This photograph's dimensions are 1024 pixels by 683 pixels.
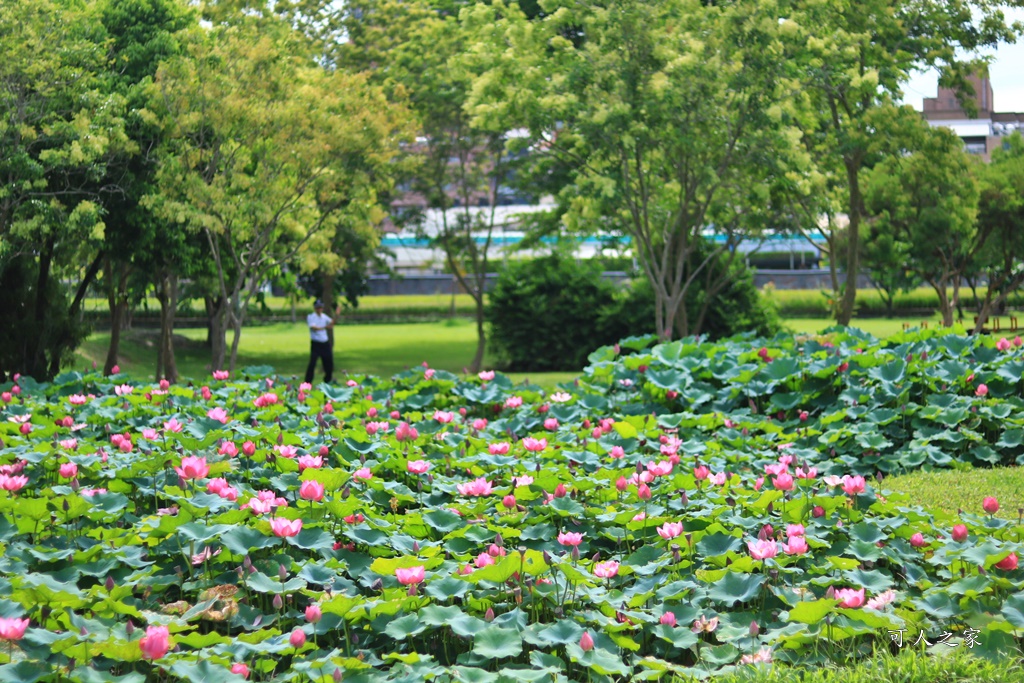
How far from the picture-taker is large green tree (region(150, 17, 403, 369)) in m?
14.9

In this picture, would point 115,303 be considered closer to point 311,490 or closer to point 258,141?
point 258,141

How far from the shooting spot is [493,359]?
84.6ft

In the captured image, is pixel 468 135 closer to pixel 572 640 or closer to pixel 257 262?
pixel 257 262

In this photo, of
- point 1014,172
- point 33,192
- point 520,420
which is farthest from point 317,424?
point 1014,172

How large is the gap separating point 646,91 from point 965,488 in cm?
916

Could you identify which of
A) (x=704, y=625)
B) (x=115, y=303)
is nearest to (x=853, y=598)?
(x=704, y=625)

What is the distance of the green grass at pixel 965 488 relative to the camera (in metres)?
5.62

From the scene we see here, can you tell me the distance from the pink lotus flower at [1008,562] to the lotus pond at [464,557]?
1 cm

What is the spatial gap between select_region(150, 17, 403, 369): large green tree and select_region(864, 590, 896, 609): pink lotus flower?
12.6 metres

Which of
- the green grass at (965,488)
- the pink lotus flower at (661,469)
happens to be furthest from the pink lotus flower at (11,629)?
the green grass at (965,488)

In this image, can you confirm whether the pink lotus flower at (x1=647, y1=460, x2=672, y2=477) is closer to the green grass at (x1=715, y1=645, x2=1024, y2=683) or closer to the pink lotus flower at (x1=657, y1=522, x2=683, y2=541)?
the pink lotus flower at (x1=657, y1=522, x2=683, y2=541)

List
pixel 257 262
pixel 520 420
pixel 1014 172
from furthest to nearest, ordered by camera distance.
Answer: pixel 1014 172, pixel 257 262, pixel 520 420

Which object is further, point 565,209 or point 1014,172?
point 1014,172

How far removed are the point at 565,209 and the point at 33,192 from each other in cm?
1145
